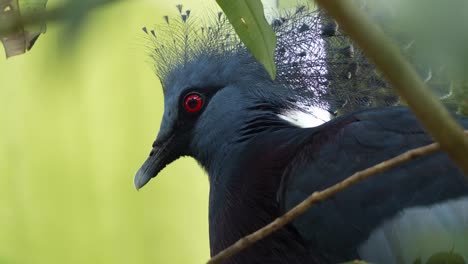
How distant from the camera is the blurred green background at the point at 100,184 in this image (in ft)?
5.99

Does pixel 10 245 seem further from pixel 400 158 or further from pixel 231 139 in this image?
pixel 400 158

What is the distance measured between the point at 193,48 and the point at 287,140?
0.35 metres

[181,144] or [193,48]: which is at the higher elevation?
[193,48]

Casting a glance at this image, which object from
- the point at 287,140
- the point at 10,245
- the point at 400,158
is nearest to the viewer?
the point at 400,158

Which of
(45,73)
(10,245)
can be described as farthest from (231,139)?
(45,73)

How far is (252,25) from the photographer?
0.59 metres

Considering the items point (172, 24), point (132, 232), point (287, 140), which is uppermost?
point (172, 24)

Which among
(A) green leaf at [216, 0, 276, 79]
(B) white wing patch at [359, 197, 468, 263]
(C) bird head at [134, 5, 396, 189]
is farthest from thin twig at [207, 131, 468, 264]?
(C) bird head at [134, 5, 396, 189]

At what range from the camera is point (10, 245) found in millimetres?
1804

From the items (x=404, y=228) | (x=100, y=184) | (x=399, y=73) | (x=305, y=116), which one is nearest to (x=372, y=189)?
(x=404, y=228)

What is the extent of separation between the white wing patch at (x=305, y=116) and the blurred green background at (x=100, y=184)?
38 cm

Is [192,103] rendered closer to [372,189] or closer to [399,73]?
[372,189]

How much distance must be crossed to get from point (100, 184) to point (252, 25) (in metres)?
1.66

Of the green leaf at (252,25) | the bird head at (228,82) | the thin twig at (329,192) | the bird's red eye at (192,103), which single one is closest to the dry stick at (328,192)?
the thin twig at (329,192)
